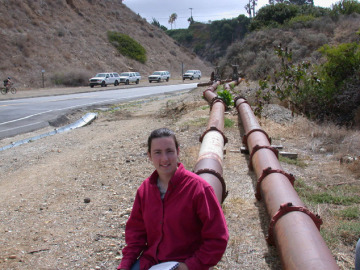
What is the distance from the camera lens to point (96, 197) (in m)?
5.46

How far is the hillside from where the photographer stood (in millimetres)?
39344

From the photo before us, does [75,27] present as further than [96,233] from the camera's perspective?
Yes

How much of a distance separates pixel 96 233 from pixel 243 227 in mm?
1528

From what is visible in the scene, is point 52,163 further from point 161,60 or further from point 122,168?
point 161,60

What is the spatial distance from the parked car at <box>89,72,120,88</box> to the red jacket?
36.3m

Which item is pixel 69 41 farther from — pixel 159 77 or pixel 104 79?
pixel 104 79

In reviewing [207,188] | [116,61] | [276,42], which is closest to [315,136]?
[207,188]

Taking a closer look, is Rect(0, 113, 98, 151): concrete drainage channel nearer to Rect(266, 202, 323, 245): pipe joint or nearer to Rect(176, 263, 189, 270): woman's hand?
Rect(266, 202, 323, 245): pipe joint

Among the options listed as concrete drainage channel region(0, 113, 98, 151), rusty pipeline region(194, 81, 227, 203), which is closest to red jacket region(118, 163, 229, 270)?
rusty pipeline region(194, 81, 227, 203)

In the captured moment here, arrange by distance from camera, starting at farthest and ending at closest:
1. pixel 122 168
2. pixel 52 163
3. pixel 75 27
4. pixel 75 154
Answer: pixel 75 27 < pixel 75 154 < pixel 52 163 < pixel 122 168

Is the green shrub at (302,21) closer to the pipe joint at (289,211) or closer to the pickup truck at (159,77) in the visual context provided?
the pickup truck at (159,77)

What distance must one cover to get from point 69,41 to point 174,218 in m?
48.6


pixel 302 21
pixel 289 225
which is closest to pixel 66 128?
pixel 289 225

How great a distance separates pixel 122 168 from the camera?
687cm
